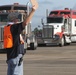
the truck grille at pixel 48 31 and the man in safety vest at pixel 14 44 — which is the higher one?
the man in safety vest at pixel 14 44

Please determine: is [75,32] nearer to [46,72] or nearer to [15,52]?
[46,72]

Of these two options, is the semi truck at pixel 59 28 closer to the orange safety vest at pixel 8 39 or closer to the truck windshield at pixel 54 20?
the truck windshield at pixel 54 20

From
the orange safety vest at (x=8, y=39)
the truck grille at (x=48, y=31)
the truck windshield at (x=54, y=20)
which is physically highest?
the orange safety vest at (x=8, y=39)

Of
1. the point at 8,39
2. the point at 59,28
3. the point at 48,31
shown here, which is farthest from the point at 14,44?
the point at 59,28

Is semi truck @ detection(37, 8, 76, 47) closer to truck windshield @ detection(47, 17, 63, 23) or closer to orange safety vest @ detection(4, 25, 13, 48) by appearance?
truck windshield @ detection(47, 17, 63, 23)

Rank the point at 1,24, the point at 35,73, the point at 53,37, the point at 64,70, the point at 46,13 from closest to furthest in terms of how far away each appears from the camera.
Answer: the point at 35,73, the point at 64,70, the point at 1,24, the point at 53,37, the point at 46,13

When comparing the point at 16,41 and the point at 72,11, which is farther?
the point at 72,11

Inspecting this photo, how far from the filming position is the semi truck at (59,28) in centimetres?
3177

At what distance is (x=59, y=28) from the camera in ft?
108

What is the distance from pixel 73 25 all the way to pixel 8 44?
28.3 m

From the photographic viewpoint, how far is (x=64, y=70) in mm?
14109

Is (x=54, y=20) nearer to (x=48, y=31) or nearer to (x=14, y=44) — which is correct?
(x=48, y=31)

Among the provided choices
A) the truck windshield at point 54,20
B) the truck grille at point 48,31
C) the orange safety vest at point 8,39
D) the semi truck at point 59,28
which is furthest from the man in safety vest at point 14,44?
the truck windshield at point 54,20

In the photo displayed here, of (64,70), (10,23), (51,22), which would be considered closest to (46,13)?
(51,22)
